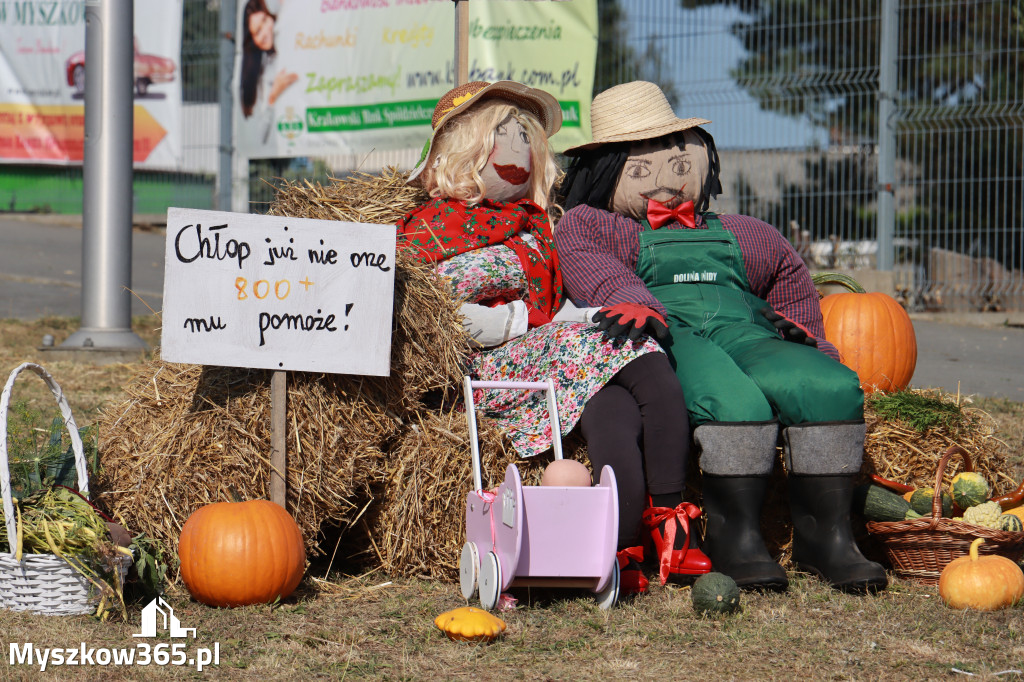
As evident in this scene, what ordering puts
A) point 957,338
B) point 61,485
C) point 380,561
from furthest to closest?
point 957,338
point 380,561
point 61,485

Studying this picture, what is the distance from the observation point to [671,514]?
3559mm

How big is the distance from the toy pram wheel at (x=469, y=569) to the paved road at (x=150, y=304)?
279 centimetres

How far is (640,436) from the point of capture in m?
3.64

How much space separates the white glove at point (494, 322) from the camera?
13.1 feet

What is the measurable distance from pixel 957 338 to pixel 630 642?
670 cm

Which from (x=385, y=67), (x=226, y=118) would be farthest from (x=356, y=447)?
(x=226, y=118)

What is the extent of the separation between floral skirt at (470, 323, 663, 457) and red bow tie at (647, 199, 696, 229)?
637 millimetres

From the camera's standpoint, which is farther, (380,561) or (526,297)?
(526,297)

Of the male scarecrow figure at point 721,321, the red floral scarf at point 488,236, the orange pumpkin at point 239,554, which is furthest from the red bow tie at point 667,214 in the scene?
the orange pumpkin at point 239,554

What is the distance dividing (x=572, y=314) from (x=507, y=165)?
66 cm

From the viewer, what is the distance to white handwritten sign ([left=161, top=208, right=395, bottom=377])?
3.45 meters

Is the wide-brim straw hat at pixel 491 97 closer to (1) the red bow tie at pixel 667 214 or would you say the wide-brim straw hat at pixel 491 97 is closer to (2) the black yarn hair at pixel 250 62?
(1) the red bow tie at pixel 667 214

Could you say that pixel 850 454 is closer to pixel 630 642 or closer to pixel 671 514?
pixel 671 514

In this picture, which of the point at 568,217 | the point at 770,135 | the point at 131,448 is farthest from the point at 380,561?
the point at 770,135
